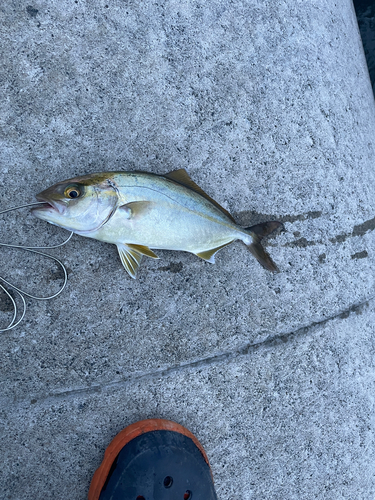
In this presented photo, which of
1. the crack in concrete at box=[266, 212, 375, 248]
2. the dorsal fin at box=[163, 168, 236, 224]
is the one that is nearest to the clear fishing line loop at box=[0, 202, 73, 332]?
the dorsal fin at box=[163, 168, 236, 224]

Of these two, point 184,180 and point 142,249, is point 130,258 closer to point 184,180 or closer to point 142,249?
point 142,249

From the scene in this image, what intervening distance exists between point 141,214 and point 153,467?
1495mm

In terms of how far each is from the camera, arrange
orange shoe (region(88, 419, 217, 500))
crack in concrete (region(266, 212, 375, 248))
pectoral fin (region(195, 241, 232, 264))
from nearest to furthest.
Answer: orange shoe (region(88, 419, 217, 500))
pectoral fin (region(195, 241, 232, 264))
crack in concrete (region(266, 212, 375, 248))

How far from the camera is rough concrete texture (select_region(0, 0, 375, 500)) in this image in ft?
7.14

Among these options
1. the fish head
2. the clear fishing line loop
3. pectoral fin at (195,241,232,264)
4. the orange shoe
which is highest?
the fish head

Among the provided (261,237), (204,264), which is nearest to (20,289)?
(204,264)

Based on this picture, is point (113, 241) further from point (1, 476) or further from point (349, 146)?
point (349, 146)

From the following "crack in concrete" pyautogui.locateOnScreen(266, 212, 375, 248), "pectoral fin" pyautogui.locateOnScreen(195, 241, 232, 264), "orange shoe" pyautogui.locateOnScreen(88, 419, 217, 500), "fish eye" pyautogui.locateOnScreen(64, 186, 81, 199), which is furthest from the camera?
"crack in concrete" pyautogui.locateOnScreen(266, 212, 375, 248)

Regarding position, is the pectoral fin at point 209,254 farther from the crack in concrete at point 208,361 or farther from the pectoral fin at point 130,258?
the crack in concrete at point 208,361

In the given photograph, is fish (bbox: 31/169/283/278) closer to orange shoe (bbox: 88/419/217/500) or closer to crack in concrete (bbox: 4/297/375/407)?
crack in concrete (bbox: 4/297/375/407)

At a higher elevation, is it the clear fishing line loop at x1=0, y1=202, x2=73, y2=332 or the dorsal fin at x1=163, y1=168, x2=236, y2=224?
the dorsal fin at x1=163, y1=168, x2=236, y2=224

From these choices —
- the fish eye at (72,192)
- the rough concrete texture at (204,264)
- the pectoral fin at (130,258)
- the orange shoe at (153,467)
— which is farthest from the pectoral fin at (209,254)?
the orange shoe at (153,467)

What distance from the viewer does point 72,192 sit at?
1935 mm

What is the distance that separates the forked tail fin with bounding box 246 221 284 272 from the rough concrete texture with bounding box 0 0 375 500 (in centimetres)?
11
